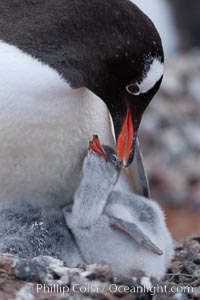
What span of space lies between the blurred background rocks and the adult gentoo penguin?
155 inches

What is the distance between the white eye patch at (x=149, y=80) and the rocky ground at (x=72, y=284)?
1020 millimetres

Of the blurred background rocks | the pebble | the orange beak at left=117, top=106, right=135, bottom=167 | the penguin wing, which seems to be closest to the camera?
the pebble

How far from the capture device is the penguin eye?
5242 millimetres

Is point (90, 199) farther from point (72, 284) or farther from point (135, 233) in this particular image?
point (72, 284)

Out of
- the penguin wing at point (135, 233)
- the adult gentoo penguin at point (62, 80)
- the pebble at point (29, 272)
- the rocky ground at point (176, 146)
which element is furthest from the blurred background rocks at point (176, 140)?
the pebble at point (29, 272)

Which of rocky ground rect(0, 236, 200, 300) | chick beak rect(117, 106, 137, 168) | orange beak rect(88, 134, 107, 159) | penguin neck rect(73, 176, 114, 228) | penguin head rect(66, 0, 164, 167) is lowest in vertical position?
rocky ground rect(0, 236, 200, 300)

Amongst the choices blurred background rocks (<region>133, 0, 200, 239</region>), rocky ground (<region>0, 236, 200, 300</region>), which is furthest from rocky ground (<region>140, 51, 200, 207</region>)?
rocky ground (<region>0, 236, 200, 300</region>)

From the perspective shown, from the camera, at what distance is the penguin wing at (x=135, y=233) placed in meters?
5.04

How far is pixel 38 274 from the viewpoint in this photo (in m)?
4.57

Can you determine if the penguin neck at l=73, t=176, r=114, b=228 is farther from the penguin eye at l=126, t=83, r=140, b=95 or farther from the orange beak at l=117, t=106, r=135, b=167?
the penguin eye at l=126, t=83, r=140, b=95

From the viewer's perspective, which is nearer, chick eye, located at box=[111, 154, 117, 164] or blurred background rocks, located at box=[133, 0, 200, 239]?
chick eye, located at box=[111, 154, 117, 164]

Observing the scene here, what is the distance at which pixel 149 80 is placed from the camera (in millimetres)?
5188

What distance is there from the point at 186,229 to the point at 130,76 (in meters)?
4.41

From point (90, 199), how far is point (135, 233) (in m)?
0.33
